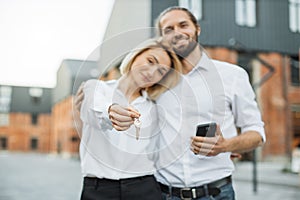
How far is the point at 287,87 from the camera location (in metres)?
7.86

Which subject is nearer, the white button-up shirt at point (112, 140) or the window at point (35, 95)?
the white button-up shirt at point (112, 140)

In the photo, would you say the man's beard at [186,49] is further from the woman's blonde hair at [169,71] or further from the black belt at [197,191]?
the black belt at [197,191]

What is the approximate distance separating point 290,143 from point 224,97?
291 inches

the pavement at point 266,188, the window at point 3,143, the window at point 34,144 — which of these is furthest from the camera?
the window at point 34,144

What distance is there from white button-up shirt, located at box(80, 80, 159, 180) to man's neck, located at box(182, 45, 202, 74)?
0.31 feet

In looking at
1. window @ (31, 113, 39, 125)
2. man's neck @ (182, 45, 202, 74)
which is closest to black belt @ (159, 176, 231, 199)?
man's neck @ (182, 45, 202, 74)

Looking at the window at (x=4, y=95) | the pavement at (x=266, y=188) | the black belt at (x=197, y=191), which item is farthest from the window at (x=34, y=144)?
the black belt at (x=197, y=191)

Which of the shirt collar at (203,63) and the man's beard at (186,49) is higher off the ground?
the man's beard at (186,49)

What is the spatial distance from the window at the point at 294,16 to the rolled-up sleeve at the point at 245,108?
2.74ft

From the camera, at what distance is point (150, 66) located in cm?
62

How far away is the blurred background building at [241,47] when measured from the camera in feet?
2.17

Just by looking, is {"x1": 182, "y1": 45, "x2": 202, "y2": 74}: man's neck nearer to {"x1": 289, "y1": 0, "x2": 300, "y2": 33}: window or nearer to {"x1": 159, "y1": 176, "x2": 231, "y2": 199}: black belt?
{"x1": 159, "y1": 176, "x2": 231, "y2": 199}: black belt

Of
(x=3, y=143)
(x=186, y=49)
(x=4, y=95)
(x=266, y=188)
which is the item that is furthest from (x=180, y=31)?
(x=3, y=143)

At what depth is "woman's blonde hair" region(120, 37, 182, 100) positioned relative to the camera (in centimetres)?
63
